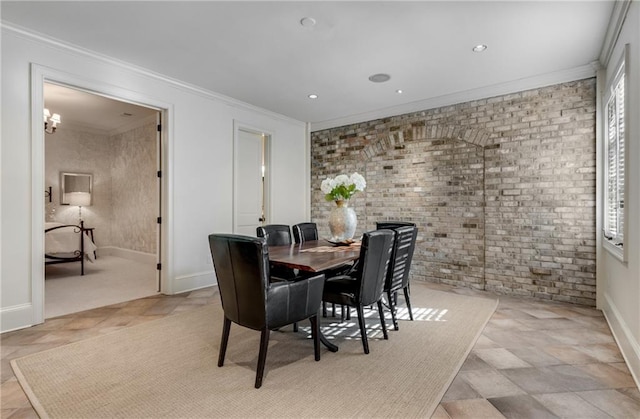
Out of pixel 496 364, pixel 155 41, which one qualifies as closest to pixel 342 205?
pixel 496 364

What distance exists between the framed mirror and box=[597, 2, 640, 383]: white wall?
27.3 ft

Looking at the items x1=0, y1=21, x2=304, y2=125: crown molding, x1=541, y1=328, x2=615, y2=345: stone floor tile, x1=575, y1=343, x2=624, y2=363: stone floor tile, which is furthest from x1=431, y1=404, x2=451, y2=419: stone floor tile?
x1=0, y1=21, x2=304, y2=125: crown molding

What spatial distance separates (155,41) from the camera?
120 inches

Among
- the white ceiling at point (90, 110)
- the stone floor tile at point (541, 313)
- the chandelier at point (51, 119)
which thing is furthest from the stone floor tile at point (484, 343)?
the chandelier at point (51, 119)

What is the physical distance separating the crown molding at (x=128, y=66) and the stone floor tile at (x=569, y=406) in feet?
14.9

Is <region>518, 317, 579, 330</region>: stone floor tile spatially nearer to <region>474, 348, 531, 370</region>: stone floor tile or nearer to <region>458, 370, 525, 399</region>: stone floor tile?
<region>474, 348, 531, 370</region>: stone floor tile

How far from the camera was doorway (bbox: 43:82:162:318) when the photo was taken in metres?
5.12

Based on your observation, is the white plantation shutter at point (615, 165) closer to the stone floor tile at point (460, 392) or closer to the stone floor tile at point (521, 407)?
the stone floor tile at point (521, 407)

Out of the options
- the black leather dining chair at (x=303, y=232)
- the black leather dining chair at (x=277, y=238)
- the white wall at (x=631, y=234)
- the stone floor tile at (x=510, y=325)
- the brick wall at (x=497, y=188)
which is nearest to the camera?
the white wall at (x=631, y=234)

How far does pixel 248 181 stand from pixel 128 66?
7.26 feet

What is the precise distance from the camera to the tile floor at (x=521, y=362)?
1.75 meters

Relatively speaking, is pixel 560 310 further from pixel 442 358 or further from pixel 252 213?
pixel 252 213

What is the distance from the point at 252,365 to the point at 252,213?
329 centimetres

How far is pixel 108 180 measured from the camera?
7.10 metres
